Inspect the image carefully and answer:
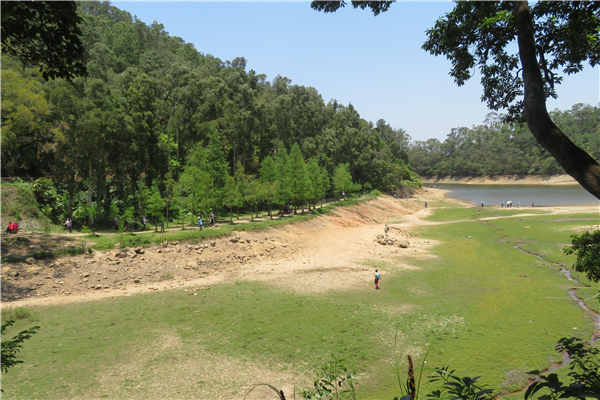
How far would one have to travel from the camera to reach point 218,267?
85.4 feet

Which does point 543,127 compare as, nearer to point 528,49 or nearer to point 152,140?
point 528,49

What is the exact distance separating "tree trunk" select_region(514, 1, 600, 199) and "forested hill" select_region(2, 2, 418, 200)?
844 inches

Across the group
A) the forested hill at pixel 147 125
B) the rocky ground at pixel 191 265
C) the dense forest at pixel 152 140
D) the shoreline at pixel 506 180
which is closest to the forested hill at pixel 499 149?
the shoreline at pixel 506 180

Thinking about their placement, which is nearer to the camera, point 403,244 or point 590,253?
point 590,253

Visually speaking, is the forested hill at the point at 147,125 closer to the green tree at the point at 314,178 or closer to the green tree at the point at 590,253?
the green tree at the point at 314,178

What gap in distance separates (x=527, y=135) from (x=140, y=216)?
487ft

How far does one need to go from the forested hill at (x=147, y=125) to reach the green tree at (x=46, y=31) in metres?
17.0

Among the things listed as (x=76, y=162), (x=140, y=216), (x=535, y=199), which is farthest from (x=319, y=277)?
(x=535, y=199)

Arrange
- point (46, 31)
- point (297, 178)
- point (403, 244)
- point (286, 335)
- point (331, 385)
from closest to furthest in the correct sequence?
point (331, 385) < point (46, 31) < point (286, 335) < point (403, 244) < point (297, 178)

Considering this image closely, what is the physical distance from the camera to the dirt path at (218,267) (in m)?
19.4

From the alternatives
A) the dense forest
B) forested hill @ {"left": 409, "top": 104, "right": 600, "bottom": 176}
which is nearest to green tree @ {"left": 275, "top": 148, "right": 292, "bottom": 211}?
the dense forest

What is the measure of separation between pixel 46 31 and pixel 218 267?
2319 cm

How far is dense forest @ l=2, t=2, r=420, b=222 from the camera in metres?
28.4

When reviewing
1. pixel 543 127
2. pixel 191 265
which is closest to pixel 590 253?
pixel 543 127
